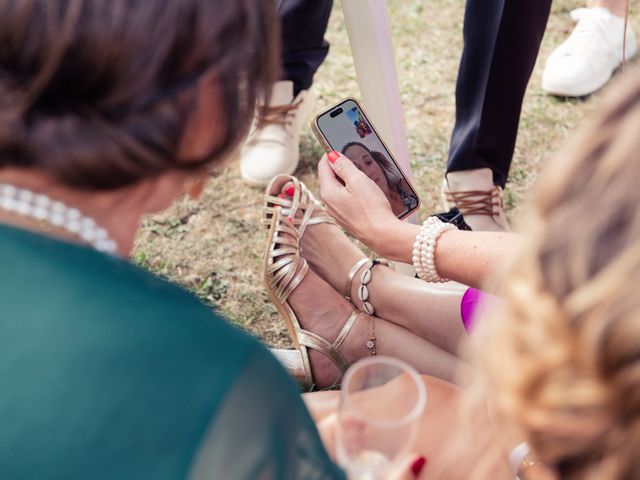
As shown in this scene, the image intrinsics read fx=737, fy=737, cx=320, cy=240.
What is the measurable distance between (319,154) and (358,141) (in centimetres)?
82

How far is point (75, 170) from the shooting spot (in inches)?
33.0

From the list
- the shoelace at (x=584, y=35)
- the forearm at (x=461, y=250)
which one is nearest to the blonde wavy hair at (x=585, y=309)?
the forearm at (x=461, y=250)

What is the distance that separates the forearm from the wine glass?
454mm

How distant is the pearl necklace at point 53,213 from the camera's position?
2.79 ft

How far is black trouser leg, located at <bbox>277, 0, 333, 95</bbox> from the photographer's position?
2.18m

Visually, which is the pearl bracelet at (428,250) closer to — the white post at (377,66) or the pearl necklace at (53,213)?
the white post at (377,66)

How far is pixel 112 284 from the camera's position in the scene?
788mm

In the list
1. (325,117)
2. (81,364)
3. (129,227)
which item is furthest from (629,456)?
(325,117)

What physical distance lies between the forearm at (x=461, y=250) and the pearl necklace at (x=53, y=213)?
805 millimetres

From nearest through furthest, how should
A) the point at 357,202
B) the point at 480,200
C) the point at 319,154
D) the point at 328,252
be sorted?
1. the point at 357,202
2. the point at 328,252
3. the point at 480,200
4. the point at 319,154

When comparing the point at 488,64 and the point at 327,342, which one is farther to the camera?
the point at 488,64

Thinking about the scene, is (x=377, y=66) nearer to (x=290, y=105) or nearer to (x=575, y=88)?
(x=290, y=105)

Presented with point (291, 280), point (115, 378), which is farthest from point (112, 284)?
point (291, 280)

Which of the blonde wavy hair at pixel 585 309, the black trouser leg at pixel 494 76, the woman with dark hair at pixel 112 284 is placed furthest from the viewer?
the black trouser leg at pixel 494 76
